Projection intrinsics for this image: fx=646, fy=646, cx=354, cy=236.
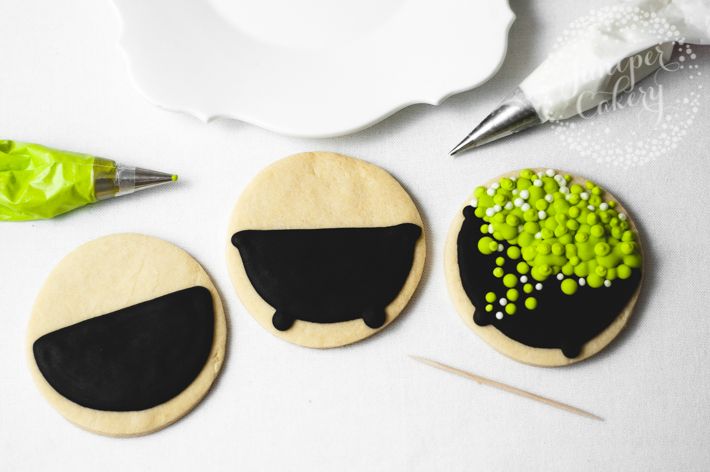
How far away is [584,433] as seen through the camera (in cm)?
80

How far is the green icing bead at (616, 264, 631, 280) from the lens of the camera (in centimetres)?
78

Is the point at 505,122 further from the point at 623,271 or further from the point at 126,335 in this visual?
the point at 126,335

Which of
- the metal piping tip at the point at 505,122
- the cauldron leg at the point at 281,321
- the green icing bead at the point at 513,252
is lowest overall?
the cauldron leg at the point at 281,321

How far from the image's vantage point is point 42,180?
2.55 feet

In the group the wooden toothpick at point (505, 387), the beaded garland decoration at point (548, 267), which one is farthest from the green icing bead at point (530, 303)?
the wooden toothpick at point (505, 387)

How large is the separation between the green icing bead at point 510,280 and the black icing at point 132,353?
360mm

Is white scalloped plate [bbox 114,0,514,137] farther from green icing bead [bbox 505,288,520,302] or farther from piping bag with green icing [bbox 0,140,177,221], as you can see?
green icing bead [bbox 505,288,520,302]

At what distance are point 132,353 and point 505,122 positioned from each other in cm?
54

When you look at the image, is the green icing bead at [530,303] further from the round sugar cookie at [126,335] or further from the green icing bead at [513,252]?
the round sugar cookie at [126,335]

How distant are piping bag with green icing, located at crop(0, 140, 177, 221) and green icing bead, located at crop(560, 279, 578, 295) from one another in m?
0.51

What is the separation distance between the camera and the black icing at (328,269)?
Answer: 2.57 feet

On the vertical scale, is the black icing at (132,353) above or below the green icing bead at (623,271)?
below

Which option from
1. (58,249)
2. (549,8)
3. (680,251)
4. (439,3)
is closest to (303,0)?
(439,3)

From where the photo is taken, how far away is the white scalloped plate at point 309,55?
2.61 feet
